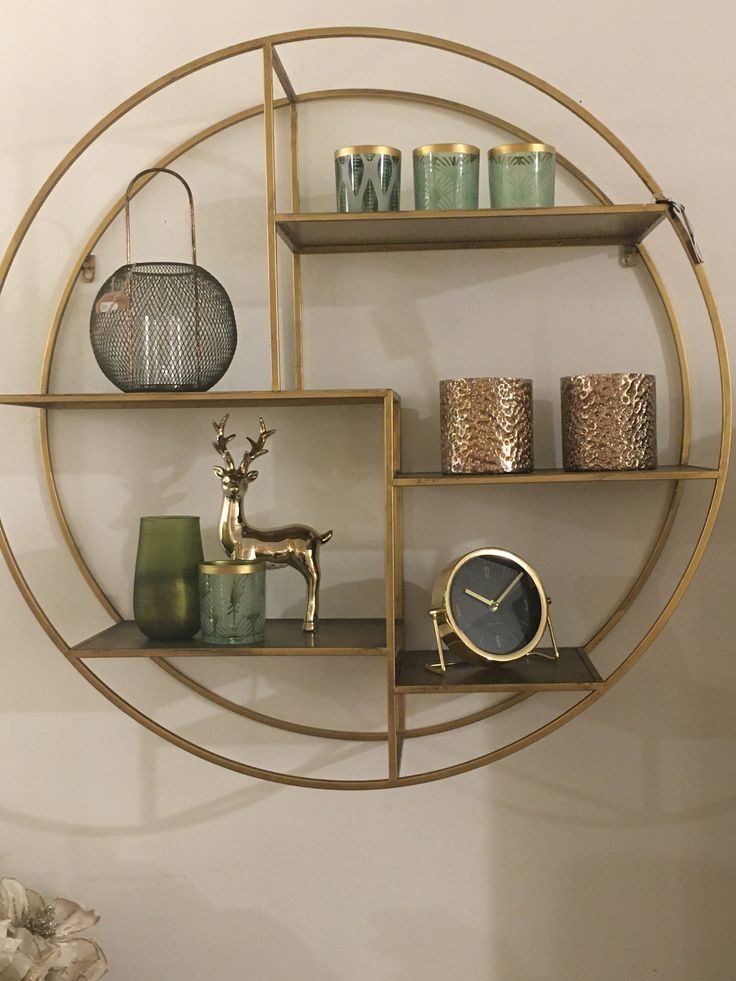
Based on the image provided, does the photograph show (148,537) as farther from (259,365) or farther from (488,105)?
(488,105)

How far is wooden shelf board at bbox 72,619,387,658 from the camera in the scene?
3.43 feet

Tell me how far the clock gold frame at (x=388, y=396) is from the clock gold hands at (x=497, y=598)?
88mm

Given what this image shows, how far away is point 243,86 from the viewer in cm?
121

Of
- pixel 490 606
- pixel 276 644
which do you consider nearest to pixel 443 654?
pixel 490 606

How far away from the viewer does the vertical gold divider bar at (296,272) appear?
118cm

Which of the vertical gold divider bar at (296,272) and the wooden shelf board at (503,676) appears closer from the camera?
the wooden shelf board at (503,676)

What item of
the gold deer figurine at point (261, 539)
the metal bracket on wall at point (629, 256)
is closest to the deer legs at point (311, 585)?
the gold deer figurine at point (261, 539)

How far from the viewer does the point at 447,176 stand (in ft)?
3.40

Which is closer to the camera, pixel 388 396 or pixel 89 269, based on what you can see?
pixel 388 396

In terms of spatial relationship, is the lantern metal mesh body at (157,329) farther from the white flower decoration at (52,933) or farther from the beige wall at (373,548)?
the white flower decoration at (52,933)

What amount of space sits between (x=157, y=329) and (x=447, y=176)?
352mm

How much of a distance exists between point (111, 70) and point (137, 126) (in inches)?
3.0


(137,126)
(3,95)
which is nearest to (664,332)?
(137,126)

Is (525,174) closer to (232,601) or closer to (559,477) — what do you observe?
(559,477)
